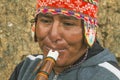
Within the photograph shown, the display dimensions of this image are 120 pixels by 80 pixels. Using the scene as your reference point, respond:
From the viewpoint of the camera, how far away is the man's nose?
2189mm

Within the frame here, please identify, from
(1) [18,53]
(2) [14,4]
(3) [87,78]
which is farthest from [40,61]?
(2) [14,4]

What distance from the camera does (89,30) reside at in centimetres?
233

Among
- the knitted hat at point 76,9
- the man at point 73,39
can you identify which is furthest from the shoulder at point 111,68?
the knitted hat at point 76,9

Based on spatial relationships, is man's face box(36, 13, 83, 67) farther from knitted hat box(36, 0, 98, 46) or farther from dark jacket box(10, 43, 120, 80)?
dark jacket box(10, 43, 120, 80)

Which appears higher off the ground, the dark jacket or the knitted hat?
the knitted hat

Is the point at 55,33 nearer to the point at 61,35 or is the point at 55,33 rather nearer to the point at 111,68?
the point at 61,35

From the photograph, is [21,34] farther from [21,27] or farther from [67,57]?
[67,57]

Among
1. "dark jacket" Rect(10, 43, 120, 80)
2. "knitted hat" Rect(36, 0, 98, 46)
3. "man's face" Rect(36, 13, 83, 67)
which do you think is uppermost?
"knitted hat" Rect(36, 0, 98, 46)

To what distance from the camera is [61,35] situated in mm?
2205

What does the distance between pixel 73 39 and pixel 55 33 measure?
0.37ft

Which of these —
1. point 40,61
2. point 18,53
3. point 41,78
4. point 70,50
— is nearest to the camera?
point 41,78

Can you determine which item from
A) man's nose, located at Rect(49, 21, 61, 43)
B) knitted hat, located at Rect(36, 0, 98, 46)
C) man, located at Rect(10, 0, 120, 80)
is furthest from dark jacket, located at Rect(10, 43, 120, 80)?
man's nose, located at Rect(49, 21, 61, 43)

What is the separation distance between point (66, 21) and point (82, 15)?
121mm

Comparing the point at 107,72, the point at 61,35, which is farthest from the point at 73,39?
the point at 107,72
